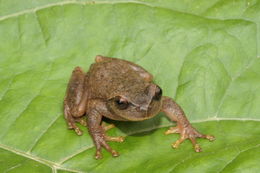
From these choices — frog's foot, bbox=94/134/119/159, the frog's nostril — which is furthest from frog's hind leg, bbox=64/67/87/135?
the frog's nostril

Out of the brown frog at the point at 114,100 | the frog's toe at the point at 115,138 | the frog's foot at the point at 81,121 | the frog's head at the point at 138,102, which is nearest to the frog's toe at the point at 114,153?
the brown frog at the point at 114,100

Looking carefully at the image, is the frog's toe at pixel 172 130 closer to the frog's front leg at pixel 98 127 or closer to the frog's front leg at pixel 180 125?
the frog's front leg at pixel 180 125

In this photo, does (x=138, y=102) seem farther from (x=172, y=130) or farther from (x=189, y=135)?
(x=189, y=135)

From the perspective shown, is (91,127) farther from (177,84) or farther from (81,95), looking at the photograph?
(177,84)

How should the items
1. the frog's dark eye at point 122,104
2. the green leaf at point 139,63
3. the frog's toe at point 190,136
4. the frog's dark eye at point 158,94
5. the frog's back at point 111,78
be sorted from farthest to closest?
1. the frog's back at point 111,78
2. the frog's dark eye at point 122,104
3. the frog's dark eye at point 158,94
4. the frog's toe at point 190,136
5. the green leaf at point 139,63

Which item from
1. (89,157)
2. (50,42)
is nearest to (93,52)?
Answer: (50,42)

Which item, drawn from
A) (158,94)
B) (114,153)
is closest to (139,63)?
(158,94)
